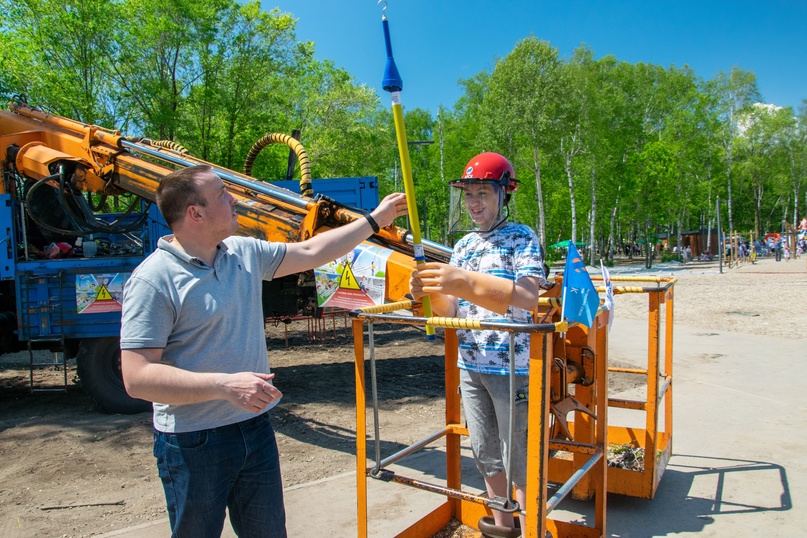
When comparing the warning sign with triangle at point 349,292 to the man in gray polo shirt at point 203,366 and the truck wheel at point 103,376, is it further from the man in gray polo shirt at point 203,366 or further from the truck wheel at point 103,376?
the truck wheel at point 103,376

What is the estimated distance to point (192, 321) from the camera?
1.89m

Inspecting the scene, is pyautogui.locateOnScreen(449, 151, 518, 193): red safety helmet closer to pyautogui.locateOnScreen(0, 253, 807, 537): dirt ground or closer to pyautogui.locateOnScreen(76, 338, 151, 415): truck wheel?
pyautogui.locateOnScreen(0, 253, 807, 537): dirt ground

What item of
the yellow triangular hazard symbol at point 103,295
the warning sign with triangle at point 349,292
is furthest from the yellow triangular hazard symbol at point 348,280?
the yellow triangular hazard symbol at point 103,295

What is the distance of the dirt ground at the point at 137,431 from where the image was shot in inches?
156

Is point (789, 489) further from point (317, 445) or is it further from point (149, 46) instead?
point (149, 46)

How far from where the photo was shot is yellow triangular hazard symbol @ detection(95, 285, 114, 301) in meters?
6.24

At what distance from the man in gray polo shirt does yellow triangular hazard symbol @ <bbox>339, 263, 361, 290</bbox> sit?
2675mm

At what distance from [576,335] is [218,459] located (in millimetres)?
2179

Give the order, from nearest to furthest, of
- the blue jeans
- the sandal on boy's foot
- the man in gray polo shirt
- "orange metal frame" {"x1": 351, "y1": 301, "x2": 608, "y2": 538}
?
the man in gray polo shirt
the blue jeans
"orange metal frame" {"x1": 351, "y1": 301, "x2": 608, "y2": 538}
the sandal on boy's foot

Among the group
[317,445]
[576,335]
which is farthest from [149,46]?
[576,335]

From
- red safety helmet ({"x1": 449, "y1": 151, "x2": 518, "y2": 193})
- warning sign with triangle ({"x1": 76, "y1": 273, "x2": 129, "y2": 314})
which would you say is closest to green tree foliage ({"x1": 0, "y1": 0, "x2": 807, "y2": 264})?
red safety helmet ({"x1": 449, "y1": 151, "x2": 518, "y2": 193})

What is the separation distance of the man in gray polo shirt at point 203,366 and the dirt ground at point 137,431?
2.17 m

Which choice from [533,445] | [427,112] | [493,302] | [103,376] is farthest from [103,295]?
[427,112]

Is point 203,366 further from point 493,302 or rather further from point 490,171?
point 490,171
